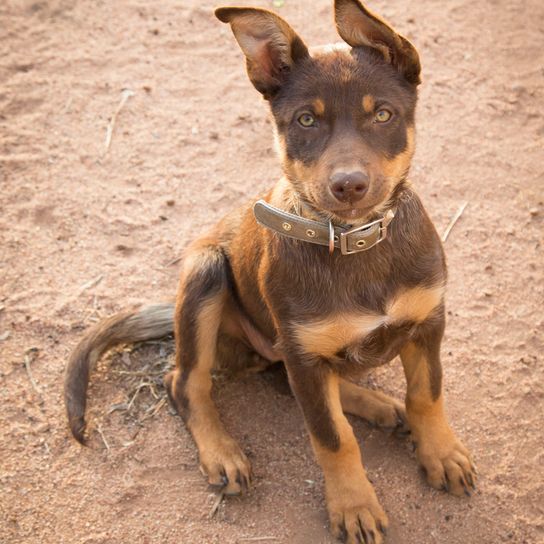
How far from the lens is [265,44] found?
3.34 metres

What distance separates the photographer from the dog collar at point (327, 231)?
336cm

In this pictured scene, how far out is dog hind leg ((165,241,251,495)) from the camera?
13.3ft

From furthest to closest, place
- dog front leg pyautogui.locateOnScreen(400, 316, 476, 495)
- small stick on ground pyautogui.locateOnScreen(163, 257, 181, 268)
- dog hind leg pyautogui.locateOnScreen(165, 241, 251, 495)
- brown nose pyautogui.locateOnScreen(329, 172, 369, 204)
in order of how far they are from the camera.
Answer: small stick on ground pyautogui.locateOnScreen(163, 257, 181, 268) < dog hind leg pyautogui.locateOnScreen(165, 241, 251, 495) < dog front leg pyautogui.locateOnScreen(400, 316, 476, 495) < brown nose pyautogui.locateOnScreen(329, 172, 369, 204)

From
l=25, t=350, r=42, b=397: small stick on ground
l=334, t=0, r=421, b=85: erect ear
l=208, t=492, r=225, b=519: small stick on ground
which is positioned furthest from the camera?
l=25, t=350, r=42, b=397: small stick on ground

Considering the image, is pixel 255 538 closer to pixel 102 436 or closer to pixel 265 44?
pixel 102 436

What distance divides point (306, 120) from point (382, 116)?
339mm

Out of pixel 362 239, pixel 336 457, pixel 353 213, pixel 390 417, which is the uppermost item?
pixel 353 213

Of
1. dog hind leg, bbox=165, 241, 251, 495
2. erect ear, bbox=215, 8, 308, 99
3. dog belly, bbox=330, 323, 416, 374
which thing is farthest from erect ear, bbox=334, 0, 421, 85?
dog hind leg, bbox=165, 241, 251, 495

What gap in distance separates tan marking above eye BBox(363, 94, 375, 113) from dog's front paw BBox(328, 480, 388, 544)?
190 cm

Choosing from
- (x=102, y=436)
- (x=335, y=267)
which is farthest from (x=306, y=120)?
(x=102, y=436)

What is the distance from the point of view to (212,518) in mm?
3934

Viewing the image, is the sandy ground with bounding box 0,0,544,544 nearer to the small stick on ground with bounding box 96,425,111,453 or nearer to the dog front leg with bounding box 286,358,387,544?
the small stick on ground with bounding box 96,425,111,453

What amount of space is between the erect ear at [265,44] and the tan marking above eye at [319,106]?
9.7 inches

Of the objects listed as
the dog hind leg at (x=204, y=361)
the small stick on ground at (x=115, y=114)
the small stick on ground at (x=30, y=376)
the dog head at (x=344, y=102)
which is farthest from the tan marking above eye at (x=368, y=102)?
the small stick on ground at (x=115, y=114)
